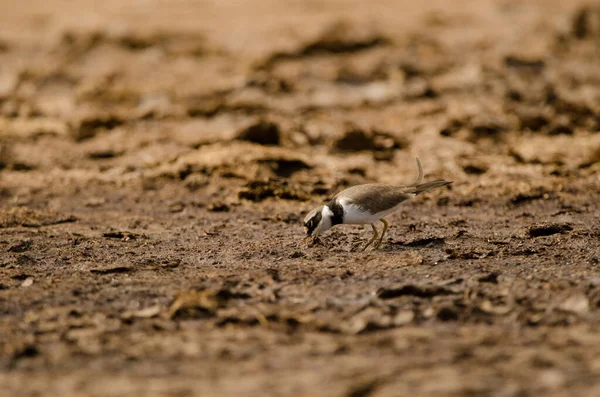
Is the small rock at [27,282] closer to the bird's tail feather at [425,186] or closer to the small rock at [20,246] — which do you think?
the small rock at [20,246]

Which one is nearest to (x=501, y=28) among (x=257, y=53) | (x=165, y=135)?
(x=257, y=53)

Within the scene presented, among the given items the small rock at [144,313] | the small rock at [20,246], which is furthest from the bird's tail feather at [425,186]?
the small rock at [20,246]

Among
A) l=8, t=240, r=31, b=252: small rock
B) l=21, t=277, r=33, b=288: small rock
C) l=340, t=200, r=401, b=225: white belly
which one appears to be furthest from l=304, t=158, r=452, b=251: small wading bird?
l=8, t=240, r=31, b=252: small rock

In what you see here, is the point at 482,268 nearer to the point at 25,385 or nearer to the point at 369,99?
the point at 25,385

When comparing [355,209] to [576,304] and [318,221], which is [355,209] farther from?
[576,304]

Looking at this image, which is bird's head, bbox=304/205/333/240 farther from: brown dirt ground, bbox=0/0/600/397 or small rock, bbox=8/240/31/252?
small rock, bbox=8/240/31/252

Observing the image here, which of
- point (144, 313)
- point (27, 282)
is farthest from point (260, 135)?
point (144, 313)
